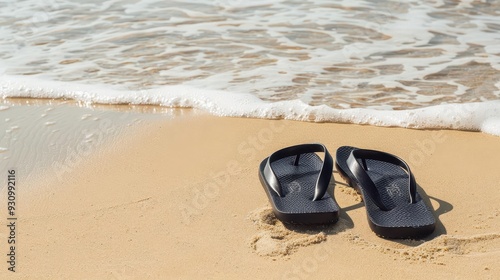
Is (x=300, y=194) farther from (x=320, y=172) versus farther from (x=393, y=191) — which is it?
(x=393, y=191)

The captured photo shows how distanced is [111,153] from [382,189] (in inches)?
59.3

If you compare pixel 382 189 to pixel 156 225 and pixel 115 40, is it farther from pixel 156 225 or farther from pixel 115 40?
pixel 115 40

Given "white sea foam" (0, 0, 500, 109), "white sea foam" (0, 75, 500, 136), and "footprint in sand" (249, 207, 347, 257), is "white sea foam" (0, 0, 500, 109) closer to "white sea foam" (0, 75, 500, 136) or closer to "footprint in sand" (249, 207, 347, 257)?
"white sea foam" (0, 75, 500, 136)

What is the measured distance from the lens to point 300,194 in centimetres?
285

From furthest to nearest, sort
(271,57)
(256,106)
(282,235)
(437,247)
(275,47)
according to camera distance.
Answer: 1. (275,47)
2. (271,57)
3. (256,106)
4. (282,235)
5. (437,247)

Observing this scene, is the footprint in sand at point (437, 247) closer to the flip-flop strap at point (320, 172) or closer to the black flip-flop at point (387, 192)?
the black flip-flop at point (387, 192)

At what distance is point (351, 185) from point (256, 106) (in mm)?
1190

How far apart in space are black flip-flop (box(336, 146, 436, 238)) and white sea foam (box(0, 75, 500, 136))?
735mm

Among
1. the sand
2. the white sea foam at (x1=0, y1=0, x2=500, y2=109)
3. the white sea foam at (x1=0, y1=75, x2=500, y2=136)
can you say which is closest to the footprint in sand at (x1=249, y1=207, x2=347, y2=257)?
the sand

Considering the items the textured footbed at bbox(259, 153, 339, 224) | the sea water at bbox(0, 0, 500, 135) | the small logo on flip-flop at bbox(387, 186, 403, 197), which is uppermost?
the textured footbed at bbox(259, 153, 339, 224)

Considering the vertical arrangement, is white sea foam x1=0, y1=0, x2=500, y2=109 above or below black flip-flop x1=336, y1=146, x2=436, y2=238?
below

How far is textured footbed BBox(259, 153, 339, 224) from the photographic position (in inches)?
105

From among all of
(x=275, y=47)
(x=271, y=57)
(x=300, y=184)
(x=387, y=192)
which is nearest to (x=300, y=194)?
(x=300, y=184)

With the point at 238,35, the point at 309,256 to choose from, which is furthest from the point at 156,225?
the point at 238,35
